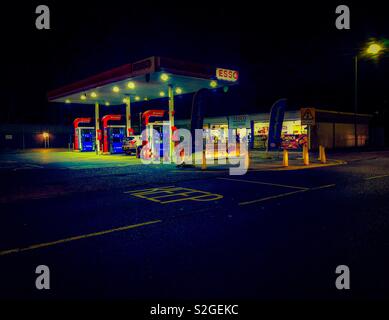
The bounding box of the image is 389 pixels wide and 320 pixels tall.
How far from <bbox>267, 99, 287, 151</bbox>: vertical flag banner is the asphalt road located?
42.8 ft

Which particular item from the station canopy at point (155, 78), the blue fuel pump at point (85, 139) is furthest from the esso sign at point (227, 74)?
the blue fuel pump at point (85, 139)

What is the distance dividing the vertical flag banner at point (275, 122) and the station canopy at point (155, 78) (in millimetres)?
4437

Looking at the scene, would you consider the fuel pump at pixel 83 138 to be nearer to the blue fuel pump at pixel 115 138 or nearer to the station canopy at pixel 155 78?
the blue fuel pump at pixel 115 138

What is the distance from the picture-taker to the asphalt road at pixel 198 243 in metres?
3.52

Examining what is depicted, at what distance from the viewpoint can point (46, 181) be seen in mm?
11859

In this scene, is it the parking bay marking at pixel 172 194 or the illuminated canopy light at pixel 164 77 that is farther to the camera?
the illuminated canopy light at pixel 164 77

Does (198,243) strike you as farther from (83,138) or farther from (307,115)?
(83,138)

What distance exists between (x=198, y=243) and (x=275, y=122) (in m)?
Result: 18.4

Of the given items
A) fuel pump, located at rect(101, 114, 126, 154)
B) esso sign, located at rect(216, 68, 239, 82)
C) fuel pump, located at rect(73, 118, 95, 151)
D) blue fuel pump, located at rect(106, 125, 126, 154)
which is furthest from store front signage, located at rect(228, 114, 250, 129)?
esso sign, located at rect(216, 68, 239, 82)

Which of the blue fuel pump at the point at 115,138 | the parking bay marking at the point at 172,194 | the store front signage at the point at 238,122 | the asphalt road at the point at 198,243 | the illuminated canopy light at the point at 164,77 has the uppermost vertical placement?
the illuminated canopy light at the point at 164,77

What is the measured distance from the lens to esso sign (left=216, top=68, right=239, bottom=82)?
58.7 feet

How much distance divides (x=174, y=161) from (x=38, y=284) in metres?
16.5

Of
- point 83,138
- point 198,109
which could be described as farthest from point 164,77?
point 83,138

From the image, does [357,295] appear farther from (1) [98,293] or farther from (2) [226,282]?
(1) [98,293]
